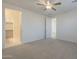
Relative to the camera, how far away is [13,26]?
26.6 ft

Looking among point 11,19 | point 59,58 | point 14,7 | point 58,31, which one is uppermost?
point 14,7

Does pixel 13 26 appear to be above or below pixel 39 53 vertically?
above

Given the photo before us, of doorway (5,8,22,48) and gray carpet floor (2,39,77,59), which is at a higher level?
doorway (5,8,22,48)

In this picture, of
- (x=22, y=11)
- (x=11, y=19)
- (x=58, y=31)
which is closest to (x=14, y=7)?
(x=22, y=11)

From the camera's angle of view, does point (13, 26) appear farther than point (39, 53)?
Yes

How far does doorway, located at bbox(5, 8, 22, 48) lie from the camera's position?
6648 millimetres

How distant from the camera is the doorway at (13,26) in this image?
665 cm

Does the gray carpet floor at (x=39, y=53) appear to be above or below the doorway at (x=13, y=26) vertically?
below

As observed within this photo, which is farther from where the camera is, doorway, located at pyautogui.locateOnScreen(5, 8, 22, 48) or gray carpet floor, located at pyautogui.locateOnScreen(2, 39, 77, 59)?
doorway, located at pyautogui.locateOnScreen(5, 8, 22, 48)

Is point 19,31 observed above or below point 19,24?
below

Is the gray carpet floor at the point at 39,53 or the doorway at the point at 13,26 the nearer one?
the gray carpet floor at the point at 39,53

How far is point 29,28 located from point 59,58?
4.35m

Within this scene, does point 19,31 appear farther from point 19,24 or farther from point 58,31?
point 58,31

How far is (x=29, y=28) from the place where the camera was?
742cm
